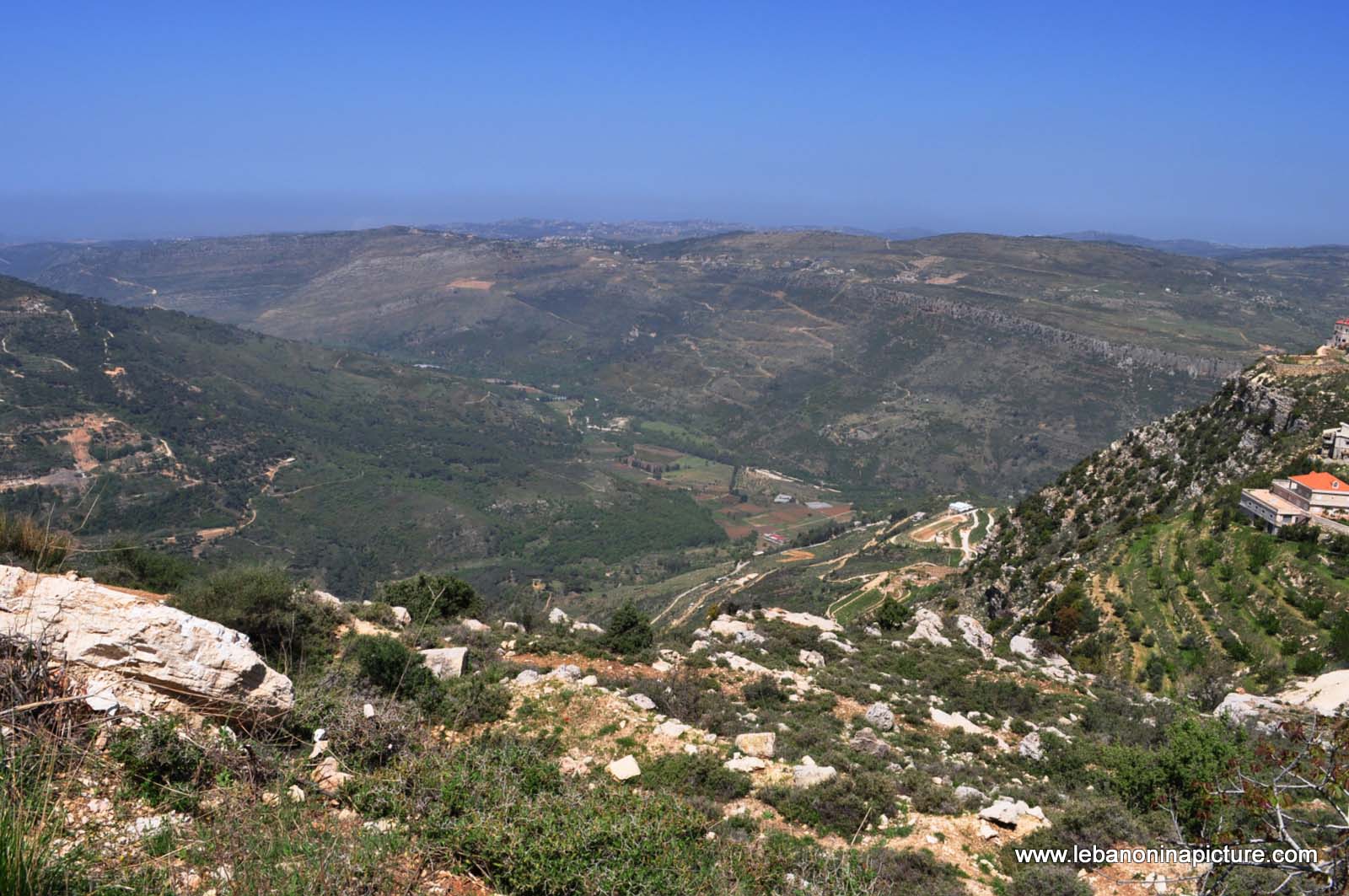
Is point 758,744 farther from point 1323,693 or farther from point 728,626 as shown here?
point 1323,693

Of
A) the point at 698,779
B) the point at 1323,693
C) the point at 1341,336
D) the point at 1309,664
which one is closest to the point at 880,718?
the point at 698,779

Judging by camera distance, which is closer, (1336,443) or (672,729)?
(672,729)

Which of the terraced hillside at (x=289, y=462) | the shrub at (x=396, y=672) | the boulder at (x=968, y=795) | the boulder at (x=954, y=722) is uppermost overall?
the shrub at (x=396, y=672)

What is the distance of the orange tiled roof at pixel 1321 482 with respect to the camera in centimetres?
2656

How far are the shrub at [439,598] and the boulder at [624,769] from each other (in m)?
10.9

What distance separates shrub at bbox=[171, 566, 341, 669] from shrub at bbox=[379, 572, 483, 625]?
5.09 meters

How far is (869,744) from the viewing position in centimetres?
1281

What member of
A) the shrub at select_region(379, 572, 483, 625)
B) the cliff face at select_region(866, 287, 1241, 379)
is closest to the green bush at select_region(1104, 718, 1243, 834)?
the shrub at select_region(379, 572, 483, 625)

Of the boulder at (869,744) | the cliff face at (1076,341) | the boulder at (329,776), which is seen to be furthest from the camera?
the cliff face at (1076,341)

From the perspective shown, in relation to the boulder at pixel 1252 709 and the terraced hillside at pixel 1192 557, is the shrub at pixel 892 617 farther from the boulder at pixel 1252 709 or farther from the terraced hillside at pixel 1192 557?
the boulder at pixel 1252 709

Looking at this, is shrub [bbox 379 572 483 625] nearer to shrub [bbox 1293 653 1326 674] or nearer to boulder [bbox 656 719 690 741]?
boulder [bbox 656 719 690 741]

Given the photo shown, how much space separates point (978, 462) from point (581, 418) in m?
92.9

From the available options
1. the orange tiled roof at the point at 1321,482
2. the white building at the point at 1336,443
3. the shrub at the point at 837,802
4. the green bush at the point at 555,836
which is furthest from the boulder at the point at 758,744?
the white building at the point at 1336,443

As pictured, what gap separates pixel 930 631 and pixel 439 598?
16.5m
